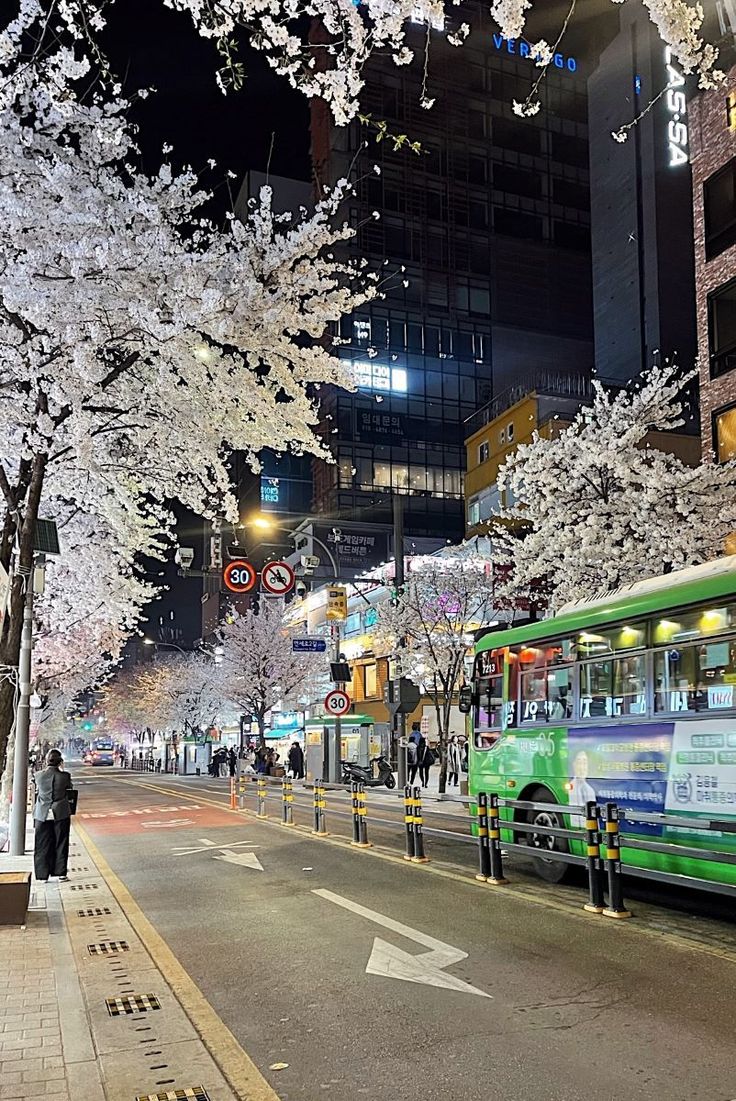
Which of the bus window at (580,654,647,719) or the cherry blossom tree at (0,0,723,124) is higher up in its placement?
the cherry blossom tree at (0,0,723,124)

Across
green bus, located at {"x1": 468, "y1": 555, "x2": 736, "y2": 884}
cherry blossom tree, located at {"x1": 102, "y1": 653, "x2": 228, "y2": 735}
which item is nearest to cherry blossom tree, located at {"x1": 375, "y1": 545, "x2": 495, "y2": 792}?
green bus, located at {"x1": 468, "y1": 555, "x2": 736, "y2": 884}

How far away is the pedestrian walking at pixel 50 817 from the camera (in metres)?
12.9

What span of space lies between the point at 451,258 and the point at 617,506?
Answer: 66638mm

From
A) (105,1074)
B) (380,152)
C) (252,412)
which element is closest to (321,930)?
(105,1074)

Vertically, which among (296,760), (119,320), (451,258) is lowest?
(296,760)

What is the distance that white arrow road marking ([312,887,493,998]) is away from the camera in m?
7.43

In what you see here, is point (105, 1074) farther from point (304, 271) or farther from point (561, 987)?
point (304, 271)

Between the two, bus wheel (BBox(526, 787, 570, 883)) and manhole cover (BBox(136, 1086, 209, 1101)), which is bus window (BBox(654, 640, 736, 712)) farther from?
manhole cover (BBox(136, 1086, 209, 1101))

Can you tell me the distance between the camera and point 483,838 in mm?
12391

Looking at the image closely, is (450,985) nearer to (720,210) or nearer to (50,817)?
(50,817)

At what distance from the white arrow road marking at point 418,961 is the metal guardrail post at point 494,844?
8.67 feet

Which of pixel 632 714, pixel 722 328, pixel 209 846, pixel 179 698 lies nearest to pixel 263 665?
pixel 179 698

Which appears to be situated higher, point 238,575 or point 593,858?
point 238,575

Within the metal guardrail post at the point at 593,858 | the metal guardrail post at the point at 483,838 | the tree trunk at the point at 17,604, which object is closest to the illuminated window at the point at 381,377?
the tree trunk at the point at 17,604
